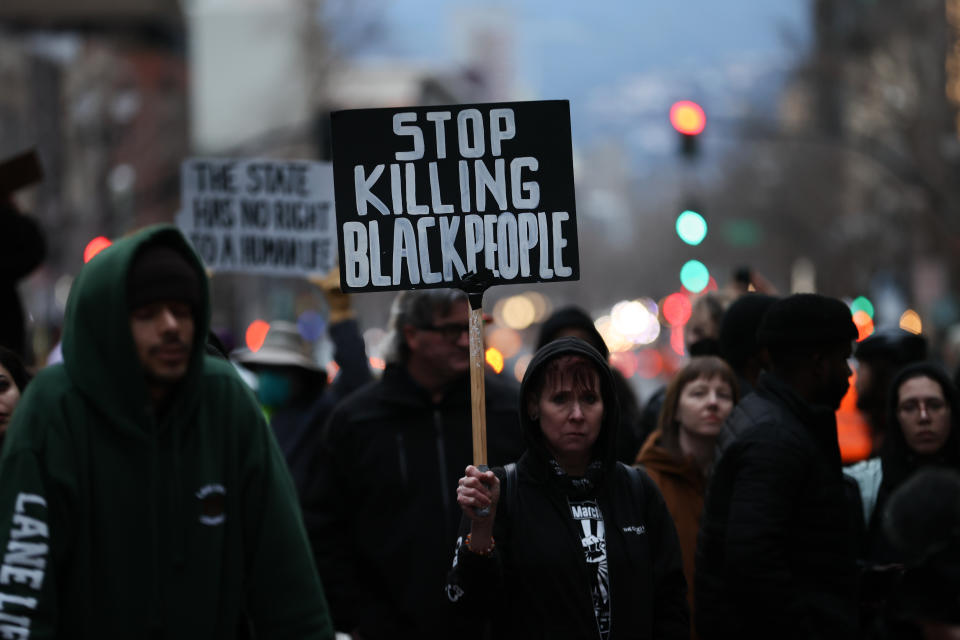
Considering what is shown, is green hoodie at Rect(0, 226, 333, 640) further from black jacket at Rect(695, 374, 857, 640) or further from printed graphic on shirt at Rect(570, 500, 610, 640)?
black jacket at Rect(695, 374, 857, 640)

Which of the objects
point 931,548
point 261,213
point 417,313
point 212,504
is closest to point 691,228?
point 261,213

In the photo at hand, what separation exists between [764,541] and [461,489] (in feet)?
3.21

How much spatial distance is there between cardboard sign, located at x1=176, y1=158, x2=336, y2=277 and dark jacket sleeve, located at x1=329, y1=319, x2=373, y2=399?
1.31 m

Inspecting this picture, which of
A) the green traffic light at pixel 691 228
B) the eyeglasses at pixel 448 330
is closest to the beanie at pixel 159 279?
the eyeglasses at pixel 448 330

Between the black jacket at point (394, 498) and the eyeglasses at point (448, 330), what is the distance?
190mm

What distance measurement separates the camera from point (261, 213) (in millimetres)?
9359

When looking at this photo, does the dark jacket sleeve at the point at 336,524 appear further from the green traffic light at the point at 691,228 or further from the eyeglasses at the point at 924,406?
the green traffic light at the point at 691,228

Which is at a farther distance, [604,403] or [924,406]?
[924,406]

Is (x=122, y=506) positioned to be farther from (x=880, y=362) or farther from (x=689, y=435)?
(x=880, y=362)

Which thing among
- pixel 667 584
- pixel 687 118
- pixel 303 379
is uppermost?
pixel 687 118

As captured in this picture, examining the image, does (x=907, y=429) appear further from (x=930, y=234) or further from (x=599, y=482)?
(x=930, y=234)

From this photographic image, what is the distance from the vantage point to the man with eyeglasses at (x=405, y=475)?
19.2 ft

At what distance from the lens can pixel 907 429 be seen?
633cm

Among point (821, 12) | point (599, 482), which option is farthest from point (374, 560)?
point (821, 12)
